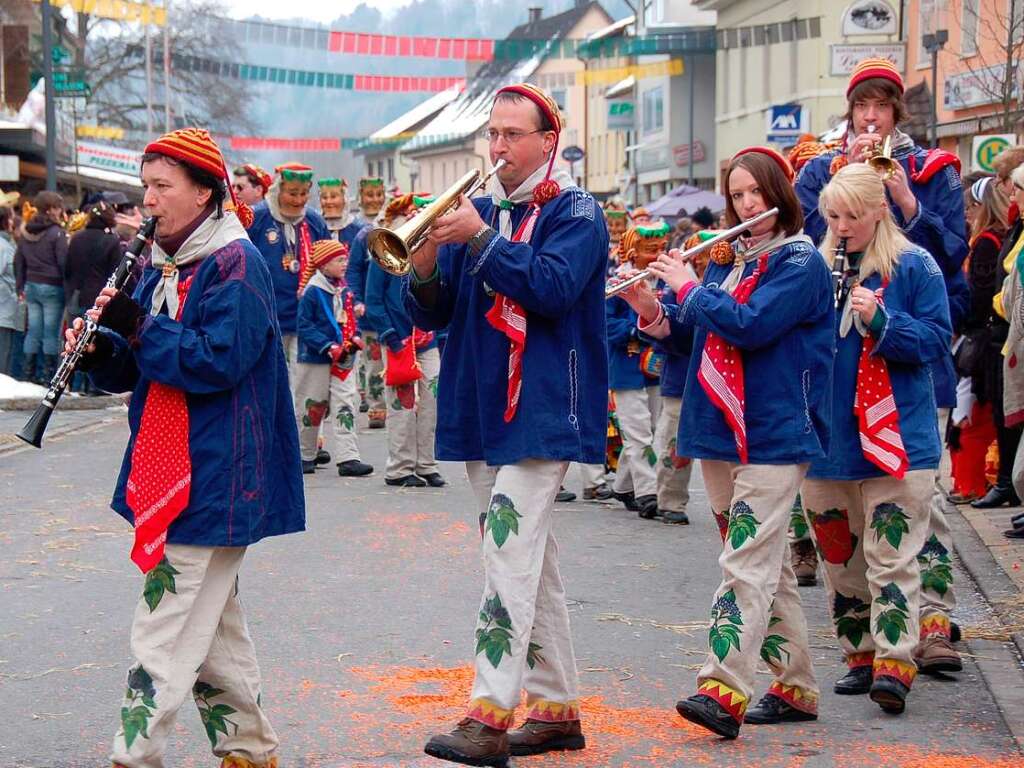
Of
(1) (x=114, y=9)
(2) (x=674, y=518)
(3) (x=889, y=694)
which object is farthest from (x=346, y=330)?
(1) (x=114, y=9)

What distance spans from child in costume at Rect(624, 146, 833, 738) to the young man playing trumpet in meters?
0.47

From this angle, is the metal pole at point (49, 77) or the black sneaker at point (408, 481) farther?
the metal pole at point (49, 77)

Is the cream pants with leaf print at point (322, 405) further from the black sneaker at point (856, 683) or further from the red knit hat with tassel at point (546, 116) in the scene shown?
the red knit hat with tassel at point (546, 116)

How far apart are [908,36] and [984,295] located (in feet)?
85.0

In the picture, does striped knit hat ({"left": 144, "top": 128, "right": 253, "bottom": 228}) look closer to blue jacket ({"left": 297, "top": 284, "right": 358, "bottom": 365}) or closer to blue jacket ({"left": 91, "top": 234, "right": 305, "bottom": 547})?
blue jacket ({"left": 91, "top": 234, "right": 305, "bottom": 547})

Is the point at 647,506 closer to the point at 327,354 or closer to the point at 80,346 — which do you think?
the point at 327,354

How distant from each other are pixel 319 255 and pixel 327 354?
0.72 metres

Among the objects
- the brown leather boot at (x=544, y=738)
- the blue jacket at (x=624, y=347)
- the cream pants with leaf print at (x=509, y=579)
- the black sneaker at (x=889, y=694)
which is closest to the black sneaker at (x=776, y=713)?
the black sneaker at (x=889, y=694)

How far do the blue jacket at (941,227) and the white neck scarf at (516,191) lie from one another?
190 centimetres

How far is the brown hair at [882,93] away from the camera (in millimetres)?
7027

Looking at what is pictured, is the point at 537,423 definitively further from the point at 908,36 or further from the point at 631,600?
the point at 908,36

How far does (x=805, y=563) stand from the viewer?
28.9 feet

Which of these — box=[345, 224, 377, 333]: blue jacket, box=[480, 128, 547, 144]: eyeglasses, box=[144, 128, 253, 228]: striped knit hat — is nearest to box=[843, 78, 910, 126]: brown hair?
box=[480, 128, 547, 144]: eyeglasses

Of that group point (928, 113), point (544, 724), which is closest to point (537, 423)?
point (544, 724)
